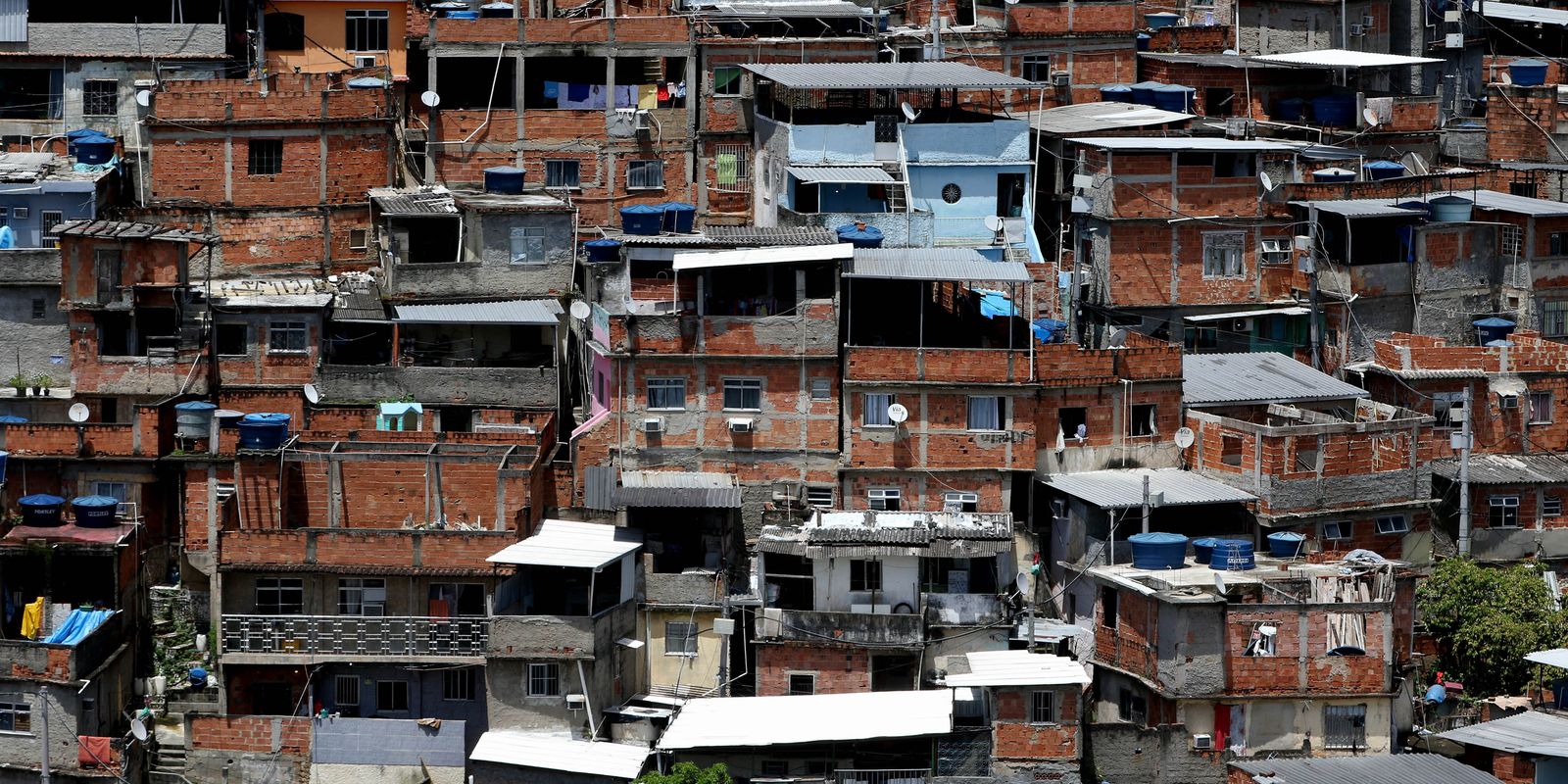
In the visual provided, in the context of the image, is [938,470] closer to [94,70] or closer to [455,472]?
[455,472]

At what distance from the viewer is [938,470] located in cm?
5959

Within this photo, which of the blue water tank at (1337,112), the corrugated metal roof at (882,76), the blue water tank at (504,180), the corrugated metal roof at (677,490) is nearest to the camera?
the corrugated metal roof at (677,490)

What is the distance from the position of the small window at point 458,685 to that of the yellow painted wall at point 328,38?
69.6 feet

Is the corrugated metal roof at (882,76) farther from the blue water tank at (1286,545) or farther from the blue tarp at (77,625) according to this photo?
the blue tarp at (77,625)

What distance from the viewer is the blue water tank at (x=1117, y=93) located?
245 feet

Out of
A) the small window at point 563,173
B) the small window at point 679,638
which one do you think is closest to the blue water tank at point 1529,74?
the small window at point 563,173

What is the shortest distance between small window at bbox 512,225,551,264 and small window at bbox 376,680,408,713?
12796mm

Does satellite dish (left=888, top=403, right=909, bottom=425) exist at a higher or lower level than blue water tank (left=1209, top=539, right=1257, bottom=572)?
higher

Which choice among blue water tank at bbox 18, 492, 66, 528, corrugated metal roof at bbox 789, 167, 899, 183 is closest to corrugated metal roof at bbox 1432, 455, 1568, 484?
corrugated metal roof at bbox 789, 167, 899, 183

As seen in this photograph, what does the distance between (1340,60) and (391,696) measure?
32278mm

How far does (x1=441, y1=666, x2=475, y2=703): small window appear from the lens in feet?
186

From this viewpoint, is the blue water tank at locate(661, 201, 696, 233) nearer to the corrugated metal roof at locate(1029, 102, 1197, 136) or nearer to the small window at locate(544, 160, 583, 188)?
the small window at locate(544, 160, 583, 188)

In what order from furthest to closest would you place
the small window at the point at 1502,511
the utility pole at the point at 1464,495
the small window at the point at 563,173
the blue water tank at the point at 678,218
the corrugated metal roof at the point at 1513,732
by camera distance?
1. the small window at the point at 563,173
2. the blue water tank at the point at 678,218
3. the small window at the point at 1502,511
4. the utility pole at the point at 1464,495
5. the corrugated metal roof at the point at 1513,732

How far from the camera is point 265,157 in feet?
222
